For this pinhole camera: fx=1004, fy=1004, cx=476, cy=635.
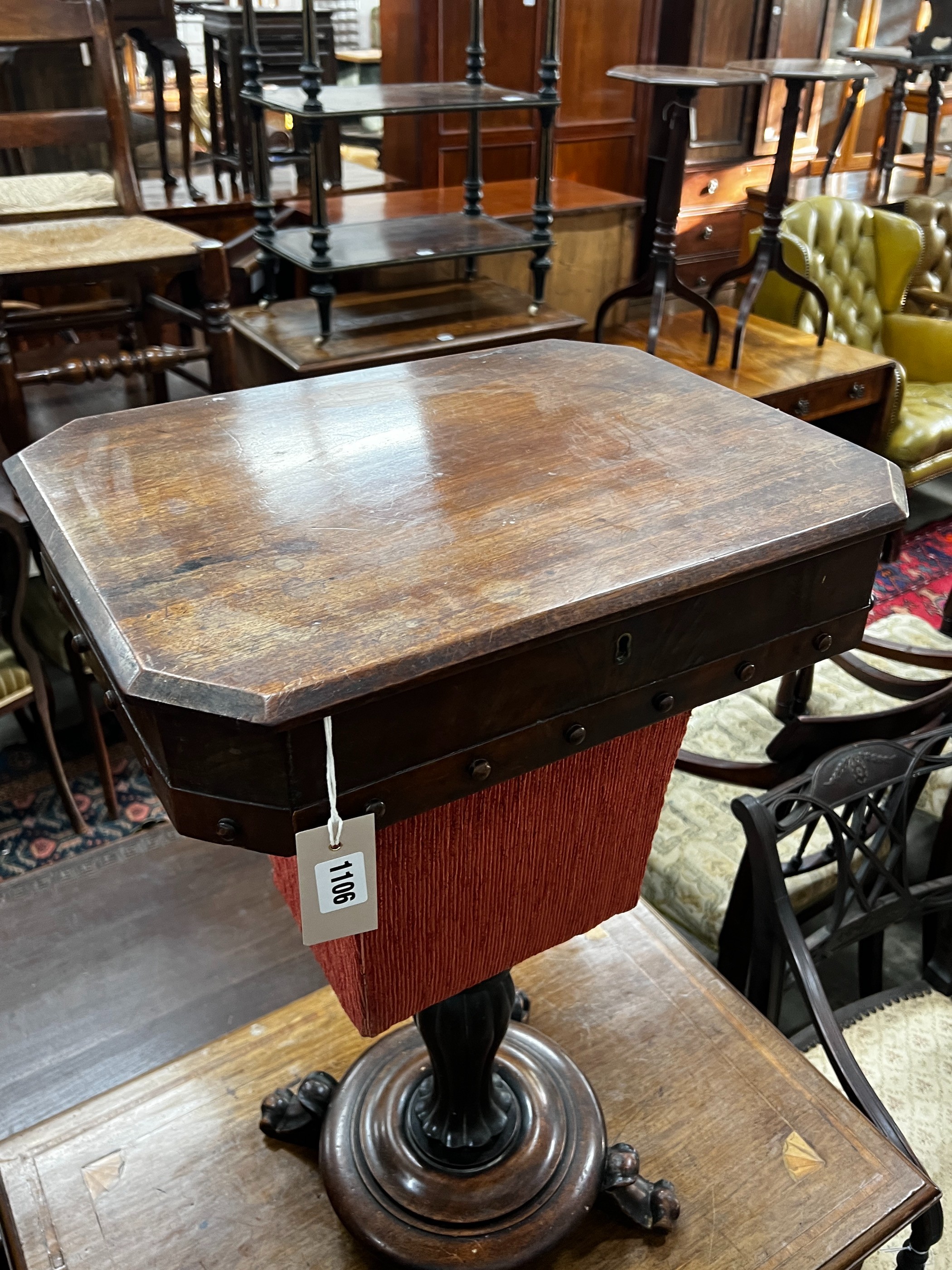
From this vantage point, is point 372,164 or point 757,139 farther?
point 372,164

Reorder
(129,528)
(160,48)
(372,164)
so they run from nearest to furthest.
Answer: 1. (129,528)
2. (160,48)
3. (372,164)

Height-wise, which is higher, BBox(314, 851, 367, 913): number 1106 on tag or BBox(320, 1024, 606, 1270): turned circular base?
BBox(314, 851, 367, 913): number 1106 on tag

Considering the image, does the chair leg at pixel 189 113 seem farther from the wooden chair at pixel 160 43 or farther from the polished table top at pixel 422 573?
the polished table top at pixel 422 573

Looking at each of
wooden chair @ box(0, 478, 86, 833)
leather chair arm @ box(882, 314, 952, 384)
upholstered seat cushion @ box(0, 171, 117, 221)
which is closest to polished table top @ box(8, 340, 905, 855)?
wooden chair @ box(0, 478, 86, 833)

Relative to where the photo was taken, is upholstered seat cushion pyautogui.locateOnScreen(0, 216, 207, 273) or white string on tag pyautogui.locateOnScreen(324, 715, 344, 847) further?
upholstered seat cushion pyautogui.locateOnScreen(0, 216, 207, 273)

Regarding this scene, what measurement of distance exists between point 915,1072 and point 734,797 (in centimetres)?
50

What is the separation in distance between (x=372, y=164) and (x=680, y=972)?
4585 millimetres

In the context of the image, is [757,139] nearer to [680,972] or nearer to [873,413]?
[873,413]

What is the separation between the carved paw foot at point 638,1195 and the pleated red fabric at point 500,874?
0.94 ft

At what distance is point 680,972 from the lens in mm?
1249

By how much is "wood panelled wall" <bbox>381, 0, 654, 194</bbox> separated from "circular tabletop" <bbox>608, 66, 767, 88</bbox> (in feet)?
2.82

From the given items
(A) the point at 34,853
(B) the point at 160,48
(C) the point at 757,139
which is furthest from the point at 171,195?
(C) the point at 757,139

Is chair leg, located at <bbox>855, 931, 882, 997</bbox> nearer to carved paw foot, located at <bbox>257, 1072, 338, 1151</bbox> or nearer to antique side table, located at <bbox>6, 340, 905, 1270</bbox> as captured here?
antique side table, located at <bbox>6, 340, 905, 1270</bbox>

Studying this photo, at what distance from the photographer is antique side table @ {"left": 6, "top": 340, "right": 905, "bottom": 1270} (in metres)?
0.57
